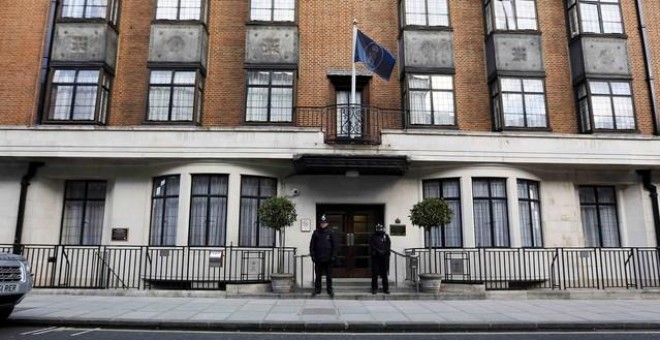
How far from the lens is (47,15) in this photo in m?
15.6

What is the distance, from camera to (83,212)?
48.6ft

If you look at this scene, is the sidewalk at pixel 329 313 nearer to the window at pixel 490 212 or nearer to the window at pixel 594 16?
the window at pixel 490 212

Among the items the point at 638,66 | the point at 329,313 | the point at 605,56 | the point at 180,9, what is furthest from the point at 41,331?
the point at 638,66

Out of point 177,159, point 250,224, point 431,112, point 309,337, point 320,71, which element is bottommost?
point 309,337

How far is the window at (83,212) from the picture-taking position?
14.7 meters

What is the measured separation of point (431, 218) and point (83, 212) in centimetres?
1061

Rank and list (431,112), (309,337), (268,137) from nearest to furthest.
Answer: (309,337)
(268,137)
(431,112)

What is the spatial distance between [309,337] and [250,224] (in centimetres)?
673

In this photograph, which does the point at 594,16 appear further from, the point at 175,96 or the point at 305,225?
the point at 175,96

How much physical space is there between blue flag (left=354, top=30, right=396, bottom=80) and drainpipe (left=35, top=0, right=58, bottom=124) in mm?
9776

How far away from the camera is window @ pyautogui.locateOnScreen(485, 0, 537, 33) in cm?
1581

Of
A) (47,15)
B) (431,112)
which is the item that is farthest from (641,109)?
(47,15)

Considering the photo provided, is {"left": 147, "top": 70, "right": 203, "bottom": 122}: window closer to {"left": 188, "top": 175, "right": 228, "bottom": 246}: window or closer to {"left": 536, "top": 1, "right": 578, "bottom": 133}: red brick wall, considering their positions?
{"left": 188, "top": 175, "right": 228, "bottom": 246}: window

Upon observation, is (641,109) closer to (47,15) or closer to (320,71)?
(320,71)
